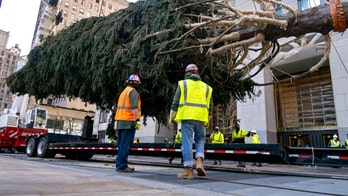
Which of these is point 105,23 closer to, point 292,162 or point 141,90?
point 141,90

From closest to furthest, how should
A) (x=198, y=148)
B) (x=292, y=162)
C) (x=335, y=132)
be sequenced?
(x=198, y=148) < (x=292, y=162) < (x=335, y=132)

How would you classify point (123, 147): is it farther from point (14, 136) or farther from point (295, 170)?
point (14, 136)

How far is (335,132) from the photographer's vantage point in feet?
53.3

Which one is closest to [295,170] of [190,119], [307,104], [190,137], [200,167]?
[200,167]

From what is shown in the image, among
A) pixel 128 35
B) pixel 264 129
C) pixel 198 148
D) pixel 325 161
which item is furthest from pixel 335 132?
pixel 198 148

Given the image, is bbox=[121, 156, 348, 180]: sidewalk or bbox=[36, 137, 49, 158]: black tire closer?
bbox=[121, 156, 348, 180]: sidewalk

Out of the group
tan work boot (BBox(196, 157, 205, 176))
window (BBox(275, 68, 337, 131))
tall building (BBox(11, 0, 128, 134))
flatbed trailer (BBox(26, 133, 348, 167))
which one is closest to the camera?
tan work boot (BBox(196, 157, 205, 176))

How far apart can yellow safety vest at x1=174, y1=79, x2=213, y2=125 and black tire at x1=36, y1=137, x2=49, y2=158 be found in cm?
870

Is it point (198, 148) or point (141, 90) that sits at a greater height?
point (141, 90)

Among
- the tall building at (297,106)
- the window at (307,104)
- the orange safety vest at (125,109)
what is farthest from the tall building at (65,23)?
the orange safety vest at (125,109)

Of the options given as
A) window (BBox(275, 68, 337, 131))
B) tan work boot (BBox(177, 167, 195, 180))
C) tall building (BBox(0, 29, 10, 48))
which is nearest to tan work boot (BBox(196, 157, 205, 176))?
tan work boot (BBox(177, 167, 195, 180))

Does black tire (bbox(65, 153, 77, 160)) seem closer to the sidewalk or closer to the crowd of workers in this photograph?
the sidewalk

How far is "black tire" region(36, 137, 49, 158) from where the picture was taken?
11.1 meters

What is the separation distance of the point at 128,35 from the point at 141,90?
1.95m
